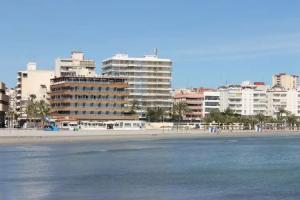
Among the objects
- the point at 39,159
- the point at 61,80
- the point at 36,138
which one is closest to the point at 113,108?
the point at 61,80

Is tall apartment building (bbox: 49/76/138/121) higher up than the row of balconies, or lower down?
higher up

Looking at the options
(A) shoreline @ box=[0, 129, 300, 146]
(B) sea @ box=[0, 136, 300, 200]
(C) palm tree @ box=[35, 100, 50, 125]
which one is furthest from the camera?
(C) palm tree @ box=[35, 100, 50, 125]

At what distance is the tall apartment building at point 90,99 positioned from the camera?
17012 centimetres

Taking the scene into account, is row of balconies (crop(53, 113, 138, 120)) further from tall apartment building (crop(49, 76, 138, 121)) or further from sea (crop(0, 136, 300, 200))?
sea (crop(0, 136, 300, 200))

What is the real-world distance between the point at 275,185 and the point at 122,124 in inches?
A: 5097

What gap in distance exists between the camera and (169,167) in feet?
193

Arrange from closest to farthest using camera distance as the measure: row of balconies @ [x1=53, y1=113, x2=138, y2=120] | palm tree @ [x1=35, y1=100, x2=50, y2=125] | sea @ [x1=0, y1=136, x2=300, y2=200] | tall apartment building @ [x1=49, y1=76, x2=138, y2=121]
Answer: sea @ [x1=0, y1=136, x2=300, y2=200] → row of balconies @ [x1=53, y1=113, x2=138, y2=120] → tall apartment building @ [x1=49, y1=76, x2=138, y2=121] → palm tree @ [x1=35, y1=100, x2=50, y2=125]

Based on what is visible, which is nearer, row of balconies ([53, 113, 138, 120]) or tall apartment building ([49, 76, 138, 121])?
row of balconies ([53, 113, 138, 120])

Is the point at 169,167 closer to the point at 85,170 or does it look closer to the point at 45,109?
the point at 85,170

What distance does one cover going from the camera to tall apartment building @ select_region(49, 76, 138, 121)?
6698 inches

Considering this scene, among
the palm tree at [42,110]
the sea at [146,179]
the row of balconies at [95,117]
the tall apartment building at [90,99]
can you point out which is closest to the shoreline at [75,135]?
the row of balconies at [95,117]

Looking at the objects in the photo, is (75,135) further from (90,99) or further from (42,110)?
(42,110)

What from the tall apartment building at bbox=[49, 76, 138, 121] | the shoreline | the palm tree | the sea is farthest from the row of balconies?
the sea

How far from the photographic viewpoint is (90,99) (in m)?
171
